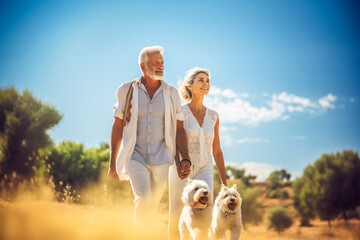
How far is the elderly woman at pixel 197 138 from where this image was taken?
634cm

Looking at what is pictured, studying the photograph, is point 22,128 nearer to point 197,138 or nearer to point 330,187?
point 197,138

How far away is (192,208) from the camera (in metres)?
5.66

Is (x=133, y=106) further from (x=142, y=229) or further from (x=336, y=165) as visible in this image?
(x=336, y=165)

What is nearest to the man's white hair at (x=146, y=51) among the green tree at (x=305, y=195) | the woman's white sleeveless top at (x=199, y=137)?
the woman's white sleeveless top at (x=199, y=137)

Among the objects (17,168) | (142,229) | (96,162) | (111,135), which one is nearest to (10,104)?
(17,168)

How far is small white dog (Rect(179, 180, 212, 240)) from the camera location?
5.44 m

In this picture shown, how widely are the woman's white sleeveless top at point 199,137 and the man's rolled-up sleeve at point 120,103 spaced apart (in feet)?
5.62

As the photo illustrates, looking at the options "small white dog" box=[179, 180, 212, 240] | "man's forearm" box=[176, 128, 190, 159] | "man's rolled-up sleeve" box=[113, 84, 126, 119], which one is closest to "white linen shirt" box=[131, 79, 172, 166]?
"man's rolled-up sleeve" box=[113, 84, 126, 119]

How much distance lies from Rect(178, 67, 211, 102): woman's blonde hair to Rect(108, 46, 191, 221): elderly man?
1587mm

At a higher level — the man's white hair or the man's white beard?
the man's white hair

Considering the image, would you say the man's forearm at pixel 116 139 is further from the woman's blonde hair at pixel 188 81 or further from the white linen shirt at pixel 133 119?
the woman's blonde hair at pixel 188 81

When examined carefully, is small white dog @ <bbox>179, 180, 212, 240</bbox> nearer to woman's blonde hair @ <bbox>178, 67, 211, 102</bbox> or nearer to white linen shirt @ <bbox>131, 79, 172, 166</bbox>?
white linen shirt @ <bbox>131, 79, 172, 166</bbox>

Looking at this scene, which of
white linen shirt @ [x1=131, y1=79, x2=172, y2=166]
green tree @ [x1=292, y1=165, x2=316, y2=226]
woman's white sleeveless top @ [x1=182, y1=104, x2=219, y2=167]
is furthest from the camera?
green tree @ [x1=292, y1=165, x2=316, y2=226]

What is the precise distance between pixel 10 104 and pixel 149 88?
3548 cm
